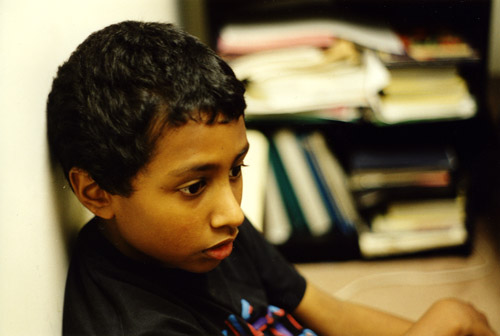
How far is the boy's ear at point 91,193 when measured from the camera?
685 mm

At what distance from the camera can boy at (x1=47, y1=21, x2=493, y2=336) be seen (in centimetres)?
64

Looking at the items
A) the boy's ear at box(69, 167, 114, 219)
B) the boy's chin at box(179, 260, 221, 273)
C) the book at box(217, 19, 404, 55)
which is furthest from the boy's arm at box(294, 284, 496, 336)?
the book at box(217, 19, 404, 55)

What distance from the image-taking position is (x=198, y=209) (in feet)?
2.21

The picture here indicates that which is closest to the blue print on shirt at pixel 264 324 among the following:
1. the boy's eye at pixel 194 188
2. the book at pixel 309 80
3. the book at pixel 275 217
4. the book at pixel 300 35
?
the boy's eye at pixel 194 188

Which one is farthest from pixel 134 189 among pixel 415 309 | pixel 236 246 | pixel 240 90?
pixel 415 309

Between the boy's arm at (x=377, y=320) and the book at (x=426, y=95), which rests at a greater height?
the book at (x=426, y=95)

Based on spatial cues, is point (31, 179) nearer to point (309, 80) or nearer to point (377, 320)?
point (377, 320)

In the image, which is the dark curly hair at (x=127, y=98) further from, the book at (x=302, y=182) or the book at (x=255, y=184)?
the book at (x=302, y=182)

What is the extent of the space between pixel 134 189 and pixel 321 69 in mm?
954

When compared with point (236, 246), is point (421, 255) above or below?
below

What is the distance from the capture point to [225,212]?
682 millimetres

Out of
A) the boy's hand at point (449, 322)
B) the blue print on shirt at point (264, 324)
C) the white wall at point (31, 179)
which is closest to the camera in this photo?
the white wall at point (31, 179)

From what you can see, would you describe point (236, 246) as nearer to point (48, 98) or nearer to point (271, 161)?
point (48, 98)

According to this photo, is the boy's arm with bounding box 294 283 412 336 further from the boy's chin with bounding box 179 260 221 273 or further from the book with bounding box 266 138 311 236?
the book with bounding box 266 138 311 236
